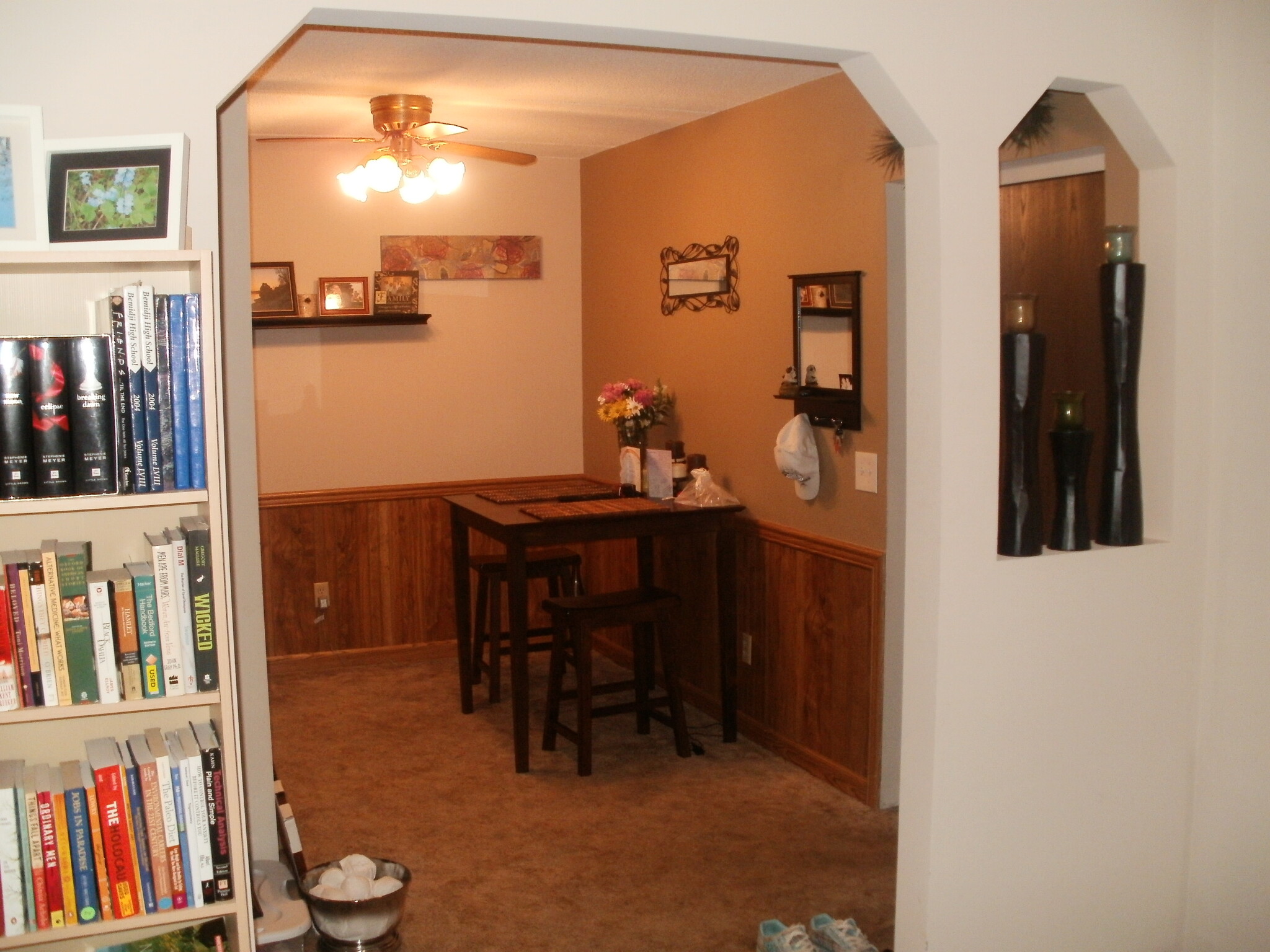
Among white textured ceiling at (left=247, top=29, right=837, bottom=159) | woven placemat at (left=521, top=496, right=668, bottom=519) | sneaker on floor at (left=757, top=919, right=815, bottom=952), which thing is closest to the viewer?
sneaker on floor at (left=757, top=919, right=815, bottom=952)

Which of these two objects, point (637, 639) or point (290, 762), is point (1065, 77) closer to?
point (637, 639)

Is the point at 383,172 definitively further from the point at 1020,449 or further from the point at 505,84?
the point at 1020,449

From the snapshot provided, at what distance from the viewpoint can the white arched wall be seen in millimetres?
2285

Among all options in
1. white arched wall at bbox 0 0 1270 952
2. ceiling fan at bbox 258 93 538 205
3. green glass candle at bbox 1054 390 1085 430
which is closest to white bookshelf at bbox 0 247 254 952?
white arched wall at bbox 0 0 1270 952

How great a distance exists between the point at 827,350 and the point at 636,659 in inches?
53.4

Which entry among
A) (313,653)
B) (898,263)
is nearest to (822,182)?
(898,263)

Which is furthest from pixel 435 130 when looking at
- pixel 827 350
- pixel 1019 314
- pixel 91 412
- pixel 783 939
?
pixel 783 939

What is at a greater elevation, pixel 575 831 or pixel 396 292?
pixel 396 292

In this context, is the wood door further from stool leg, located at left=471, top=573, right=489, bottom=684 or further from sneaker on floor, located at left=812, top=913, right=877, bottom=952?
stool leg, located at left=471, top=573, right=489, bottom=684

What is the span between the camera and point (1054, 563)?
247 centimetres

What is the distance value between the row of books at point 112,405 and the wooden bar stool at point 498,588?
2789mm

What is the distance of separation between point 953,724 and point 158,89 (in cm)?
186

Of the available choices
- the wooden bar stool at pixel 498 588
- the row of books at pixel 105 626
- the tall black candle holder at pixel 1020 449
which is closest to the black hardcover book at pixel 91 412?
the row of books at pixel 105 626

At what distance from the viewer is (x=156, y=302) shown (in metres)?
1.73
